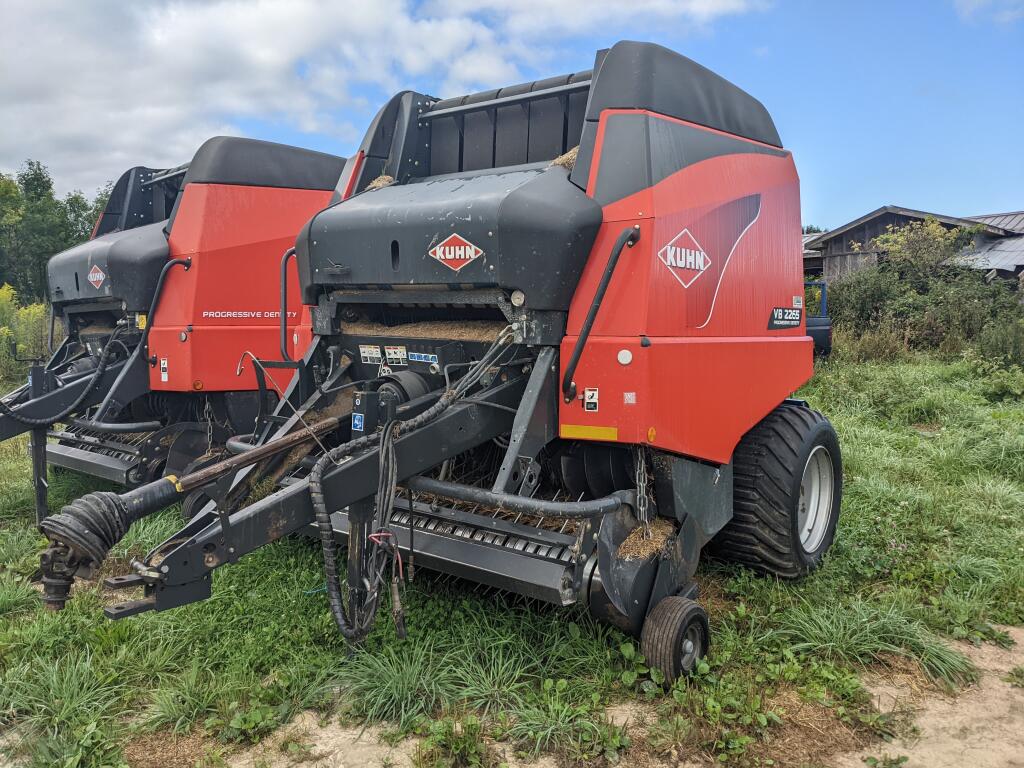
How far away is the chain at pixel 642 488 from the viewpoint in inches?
132

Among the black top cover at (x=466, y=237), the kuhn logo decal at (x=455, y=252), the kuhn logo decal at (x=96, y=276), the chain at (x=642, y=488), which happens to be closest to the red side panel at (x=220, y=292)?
the kuhn logo decal at (x=96, y=276)

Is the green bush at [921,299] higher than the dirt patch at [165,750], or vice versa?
the green bush at [921,299]

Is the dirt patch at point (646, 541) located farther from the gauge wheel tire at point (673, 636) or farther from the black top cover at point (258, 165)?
the black top cover at point (258, 165)

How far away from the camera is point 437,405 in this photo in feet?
10.5

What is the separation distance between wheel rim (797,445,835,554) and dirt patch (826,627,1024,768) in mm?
1123

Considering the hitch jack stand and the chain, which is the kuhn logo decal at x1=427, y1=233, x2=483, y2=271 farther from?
the hitch jack stand

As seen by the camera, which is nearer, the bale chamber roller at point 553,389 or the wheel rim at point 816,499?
the bale chamber roller at point 553,389

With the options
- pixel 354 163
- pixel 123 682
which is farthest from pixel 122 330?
pixel 123 682

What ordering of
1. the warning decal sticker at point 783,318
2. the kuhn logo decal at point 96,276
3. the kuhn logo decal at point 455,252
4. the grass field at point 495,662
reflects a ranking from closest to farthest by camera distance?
the grass field at point 495,662 → the kuhn logo decal at point 455,252 → the warning decal sticker at point 783,318 → the kuhn logo decal at point 96,276

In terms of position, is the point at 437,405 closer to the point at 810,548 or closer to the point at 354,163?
the point at 354,163

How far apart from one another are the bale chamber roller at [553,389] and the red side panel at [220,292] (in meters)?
1.88

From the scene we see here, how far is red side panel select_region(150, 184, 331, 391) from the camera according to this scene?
5887mm


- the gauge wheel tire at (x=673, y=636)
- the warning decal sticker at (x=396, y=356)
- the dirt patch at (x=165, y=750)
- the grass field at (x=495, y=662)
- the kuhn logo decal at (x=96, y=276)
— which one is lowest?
the dirt patch at (x=165, y=750)

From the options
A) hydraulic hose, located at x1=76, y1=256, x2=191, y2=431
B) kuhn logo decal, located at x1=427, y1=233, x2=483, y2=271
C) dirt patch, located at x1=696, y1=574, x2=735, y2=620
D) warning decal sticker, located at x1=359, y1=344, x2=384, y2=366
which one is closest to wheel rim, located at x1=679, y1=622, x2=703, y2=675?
dirt patch, located at x1=696, y1=574, x2=735, y2=620
